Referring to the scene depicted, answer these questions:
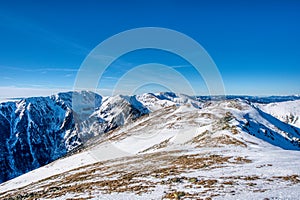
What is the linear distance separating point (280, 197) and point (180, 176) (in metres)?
12.9

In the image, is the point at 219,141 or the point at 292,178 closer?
the point at 292,178

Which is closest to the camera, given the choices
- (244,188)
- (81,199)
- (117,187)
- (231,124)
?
(244,188)

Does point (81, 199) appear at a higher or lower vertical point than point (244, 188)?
lower

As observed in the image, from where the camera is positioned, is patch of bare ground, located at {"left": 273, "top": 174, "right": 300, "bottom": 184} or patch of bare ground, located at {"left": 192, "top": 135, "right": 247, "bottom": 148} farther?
patch of bare ground, located at {"left": 192, "top": 135, "right": 247, "bottom": 148}

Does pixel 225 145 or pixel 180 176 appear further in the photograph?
pixel 225 145

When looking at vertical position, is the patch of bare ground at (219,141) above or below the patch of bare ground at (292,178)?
below

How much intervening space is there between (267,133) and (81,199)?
76500mm

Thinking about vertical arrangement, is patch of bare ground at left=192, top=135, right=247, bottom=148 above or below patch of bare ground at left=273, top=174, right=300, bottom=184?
below

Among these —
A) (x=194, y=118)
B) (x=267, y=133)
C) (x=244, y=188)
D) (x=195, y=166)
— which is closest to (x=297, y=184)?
(x=244, y=188)

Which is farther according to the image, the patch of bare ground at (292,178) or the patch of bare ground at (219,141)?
the patch of bare ground at (219,141)

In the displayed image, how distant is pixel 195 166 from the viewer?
36.3m

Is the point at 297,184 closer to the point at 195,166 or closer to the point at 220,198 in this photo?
the point at 220,198

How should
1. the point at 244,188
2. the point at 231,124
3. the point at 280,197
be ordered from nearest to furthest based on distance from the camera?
the point at 280,197 → the point at 244,188 → the point at 231,124

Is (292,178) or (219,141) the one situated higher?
(292,178)
